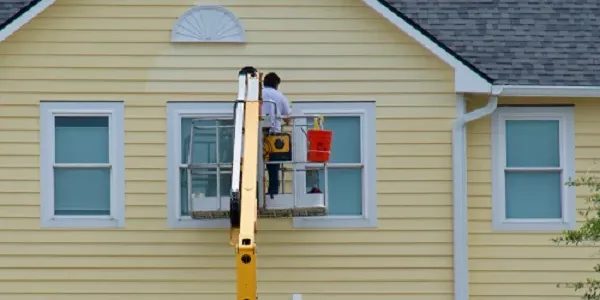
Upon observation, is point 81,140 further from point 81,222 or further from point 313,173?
point 313,173

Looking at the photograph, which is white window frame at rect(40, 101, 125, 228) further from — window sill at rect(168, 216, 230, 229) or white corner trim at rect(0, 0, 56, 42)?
white corner trim at rect(0, 0, 56, 42)

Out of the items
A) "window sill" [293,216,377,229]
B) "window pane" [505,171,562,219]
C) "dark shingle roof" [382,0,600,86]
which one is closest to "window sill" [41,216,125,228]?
"window sill" [293,216,377,229]

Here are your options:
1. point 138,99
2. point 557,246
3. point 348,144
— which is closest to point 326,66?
point 348,144

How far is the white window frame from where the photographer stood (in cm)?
2167

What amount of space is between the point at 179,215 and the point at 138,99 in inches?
59.8

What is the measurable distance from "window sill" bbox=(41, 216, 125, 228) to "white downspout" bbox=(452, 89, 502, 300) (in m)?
4.12

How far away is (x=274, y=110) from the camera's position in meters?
20.5

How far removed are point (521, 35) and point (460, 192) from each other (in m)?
2.46

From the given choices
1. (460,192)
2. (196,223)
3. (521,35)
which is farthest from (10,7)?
(521,35)

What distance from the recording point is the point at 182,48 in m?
21.8

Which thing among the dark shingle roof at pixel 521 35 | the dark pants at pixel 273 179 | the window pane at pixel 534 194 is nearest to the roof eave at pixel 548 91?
the dark shingle roof at pixel 521 35

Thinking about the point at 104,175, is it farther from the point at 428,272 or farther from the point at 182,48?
the point at 428,272

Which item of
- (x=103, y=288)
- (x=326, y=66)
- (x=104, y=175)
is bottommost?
(x=103, y=288)

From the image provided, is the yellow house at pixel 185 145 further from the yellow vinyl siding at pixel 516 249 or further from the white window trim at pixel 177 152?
the yellow vinyl siding at pixel 516 249
